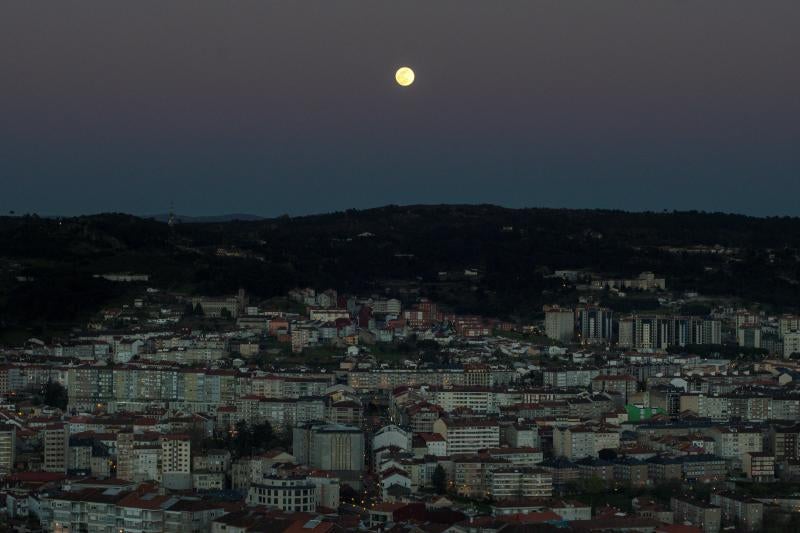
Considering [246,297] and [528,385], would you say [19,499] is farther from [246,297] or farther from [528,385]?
[246,297]

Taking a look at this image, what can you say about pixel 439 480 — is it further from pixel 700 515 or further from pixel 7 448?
pixel 7 448

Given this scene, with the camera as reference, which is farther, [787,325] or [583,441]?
[787,325]

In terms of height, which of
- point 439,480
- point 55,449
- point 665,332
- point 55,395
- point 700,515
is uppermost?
point 665,332

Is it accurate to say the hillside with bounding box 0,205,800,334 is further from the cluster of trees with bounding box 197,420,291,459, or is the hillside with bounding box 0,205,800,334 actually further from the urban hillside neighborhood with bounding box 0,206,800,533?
the cluster of trees with bounding box 197,420,291,459

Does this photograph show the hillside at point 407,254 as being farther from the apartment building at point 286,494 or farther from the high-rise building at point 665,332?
the apartment building at point 286,494

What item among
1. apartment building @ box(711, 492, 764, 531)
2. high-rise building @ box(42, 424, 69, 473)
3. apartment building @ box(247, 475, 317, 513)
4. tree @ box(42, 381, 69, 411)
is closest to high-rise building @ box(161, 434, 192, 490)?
high-rise building @ box(42, 424, 69, 473)

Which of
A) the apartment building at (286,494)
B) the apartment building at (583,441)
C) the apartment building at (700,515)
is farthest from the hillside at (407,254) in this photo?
the apartment building at (700,515)

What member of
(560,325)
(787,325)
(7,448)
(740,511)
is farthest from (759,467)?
(787,325)
